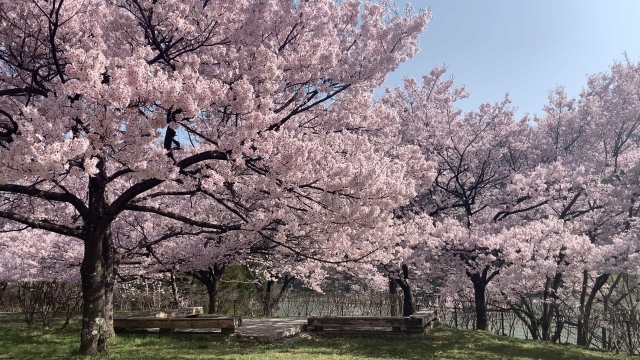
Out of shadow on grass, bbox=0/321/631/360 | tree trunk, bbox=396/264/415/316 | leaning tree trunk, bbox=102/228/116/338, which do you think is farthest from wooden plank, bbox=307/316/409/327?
leaning tree trunk, bbox=102/228/116/338

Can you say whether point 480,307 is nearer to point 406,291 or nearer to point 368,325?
point 406,291

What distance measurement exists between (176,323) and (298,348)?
3.88 metres

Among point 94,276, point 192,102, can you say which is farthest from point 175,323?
point 192,102

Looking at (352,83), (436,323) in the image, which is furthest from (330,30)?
(436,323)

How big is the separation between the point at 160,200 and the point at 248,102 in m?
9.96

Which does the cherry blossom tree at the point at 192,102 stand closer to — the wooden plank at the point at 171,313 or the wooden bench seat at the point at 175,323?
the wooden bench seat at the point at 175,323

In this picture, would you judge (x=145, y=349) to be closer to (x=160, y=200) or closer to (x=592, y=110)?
(x=160, y=200)

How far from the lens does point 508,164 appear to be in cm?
2109

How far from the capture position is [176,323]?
12.9 metres

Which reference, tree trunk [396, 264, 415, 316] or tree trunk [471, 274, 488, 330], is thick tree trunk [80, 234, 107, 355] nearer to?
tree trunk [396, 264, 415, 316]

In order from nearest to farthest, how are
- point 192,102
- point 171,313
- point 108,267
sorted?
point 192,102 → point 108,267 → point 171,313

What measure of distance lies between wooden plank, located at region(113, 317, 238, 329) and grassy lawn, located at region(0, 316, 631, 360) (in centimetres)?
51

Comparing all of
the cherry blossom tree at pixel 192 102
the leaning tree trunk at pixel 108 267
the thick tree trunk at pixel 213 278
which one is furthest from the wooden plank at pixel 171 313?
the cherry blossom tree at pixel 192 102

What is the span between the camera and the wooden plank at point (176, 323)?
12.7 m
